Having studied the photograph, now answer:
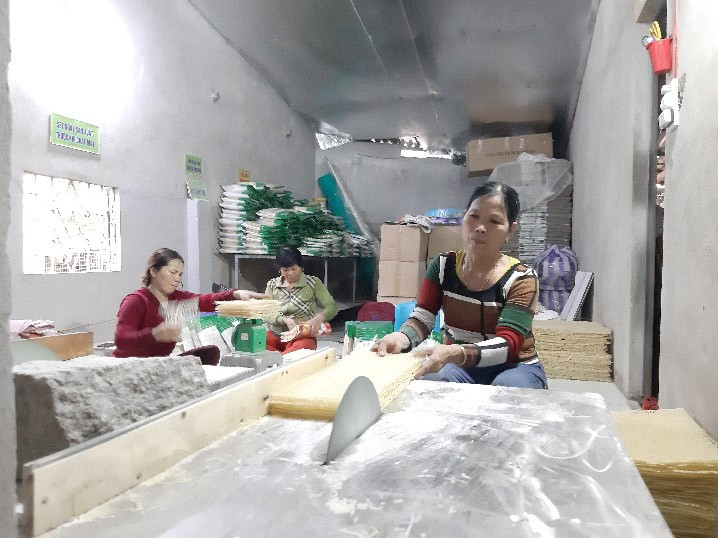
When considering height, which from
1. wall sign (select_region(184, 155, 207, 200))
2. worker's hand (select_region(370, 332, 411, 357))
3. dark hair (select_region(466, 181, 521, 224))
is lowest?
worker's hand (select_region(370, 332, 411, 357))

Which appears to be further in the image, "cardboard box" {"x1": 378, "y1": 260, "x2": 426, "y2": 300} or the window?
"cardboard box" {"x1": 378, "y1": 260, "x2": 426, "y2": 300}

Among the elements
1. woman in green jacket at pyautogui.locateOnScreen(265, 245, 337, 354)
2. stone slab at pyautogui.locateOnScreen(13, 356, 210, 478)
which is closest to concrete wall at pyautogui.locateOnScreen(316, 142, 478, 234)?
woman in green jacket at pyautogui.locateOnScreen(265, 245, 337, 354)

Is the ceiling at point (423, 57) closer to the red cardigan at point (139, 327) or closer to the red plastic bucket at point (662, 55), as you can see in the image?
the red plastic bucket at point (662, 55)

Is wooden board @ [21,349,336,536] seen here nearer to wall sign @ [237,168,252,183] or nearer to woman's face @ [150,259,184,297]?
woman's face @ [150,259,184,297]

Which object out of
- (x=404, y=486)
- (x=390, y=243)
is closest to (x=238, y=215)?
(x=390, y=243)

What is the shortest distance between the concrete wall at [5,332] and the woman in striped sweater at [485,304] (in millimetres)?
1222

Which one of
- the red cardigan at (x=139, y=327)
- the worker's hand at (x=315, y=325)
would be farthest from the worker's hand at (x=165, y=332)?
the worker's hand at (x=315, y=325)

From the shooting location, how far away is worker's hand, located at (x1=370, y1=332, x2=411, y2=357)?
168 cm

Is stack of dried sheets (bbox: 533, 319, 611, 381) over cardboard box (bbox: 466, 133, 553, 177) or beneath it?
beneath

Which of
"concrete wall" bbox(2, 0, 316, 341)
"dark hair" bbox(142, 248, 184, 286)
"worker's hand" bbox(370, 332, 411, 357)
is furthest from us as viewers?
"concrete wall" bbox(2, 0, 316, 341)

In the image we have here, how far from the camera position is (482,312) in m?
1.92

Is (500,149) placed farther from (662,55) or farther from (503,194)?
(503,194)

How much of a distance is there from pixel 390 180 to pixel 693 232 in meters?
6.70

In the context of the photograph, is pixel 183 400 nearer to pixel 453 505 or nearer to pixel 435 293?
pixel 453 505
